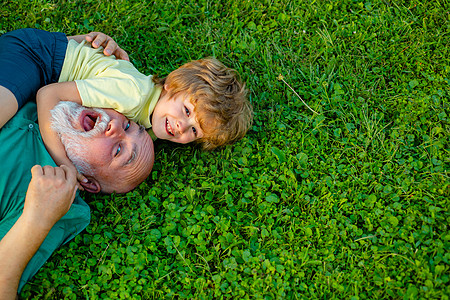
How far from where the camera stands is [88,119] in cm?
363

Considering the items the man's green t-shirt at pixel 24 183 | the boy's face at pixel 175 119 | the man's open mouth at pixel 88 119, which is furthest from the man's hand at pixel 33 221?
the boy's face at pixel 175 119

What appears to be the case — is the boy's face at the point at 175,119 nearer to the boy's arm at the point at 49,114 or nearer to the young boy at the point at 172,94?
the young boy at the point at 172,94

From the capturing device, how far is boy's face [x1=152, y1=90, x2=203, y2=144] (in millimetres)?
3893

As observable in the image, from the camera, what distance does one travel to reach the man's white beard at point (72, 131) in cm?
348

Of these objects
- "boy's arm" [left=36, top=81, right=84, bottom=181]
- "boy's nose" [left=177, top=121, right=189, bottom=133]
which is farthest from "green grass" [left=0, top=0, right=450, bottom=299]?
"boy's arm" [left=36, top=81, right=84, bottom=181]

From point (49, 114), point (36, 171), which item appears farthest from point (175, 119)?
point (36, 171)

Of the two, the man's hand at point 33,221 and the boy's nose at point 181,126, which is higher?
the boy's nose at point 181,126

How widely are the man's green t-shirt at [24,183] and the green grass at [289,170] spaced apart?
137mm

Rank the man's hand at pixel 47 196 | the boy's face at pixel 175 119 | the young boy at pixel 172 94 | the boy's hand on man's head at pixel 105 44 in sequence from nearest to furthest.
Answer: the man's hand at pixel 47 196
the young boy at pixel 172 94
the boy's face at pixel 175 119
the boy's hand on man's head at pixel 105 44

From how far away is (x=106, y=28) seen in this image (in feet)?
16.1

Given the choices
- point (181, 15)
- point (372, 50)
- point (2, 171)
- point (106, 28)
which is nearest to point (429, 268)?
point (372, 50)

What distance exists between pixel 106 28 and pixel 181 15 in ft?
2.89

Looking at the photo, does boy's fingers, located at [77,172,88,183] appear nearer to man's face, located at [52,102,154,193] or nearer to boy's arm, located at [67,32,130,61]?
man's face, located at [52,102,154,193]

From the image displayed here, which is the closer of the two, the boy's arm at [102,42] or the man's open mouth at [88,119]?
the man's open mouth at [88,119]
